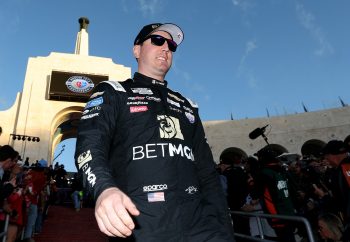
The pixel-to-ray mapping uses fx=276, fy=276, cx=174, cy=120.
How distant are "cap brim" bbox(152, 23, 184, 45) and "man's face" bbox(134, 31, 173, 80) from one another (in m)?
0.14

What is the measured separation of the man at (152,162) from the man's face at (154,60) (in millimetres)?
115

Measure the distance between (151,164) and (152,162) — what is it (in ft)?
0.04

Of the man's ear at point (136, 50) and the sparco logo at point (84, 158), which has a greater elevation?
the man's ear at point (136, 50)

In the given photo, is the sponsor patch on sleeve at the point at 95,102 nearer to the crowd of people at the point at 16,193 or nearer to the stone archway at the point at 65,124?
the crowd of people at the point at 16,193

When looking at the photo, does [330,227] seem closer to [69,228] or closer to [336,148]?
[336,148]

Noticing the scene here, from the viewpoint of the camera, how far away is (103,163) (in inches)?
47.1

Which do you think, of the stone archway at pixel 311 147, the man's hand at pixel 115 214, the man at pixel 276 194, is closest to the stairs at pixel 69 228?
the man at pixel 276 194

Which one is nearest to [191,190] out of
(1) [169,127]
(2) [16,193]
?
(1) [169,127]

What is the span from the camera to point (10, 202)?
471 cm

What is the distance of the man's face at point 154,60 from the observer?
6.47ft

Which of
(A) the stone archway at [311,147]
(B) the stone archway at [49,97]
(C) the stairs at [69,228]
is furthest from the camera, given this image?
(A) the stone archway at [311,147]

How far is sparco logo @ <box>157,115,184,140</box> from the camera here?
158cm

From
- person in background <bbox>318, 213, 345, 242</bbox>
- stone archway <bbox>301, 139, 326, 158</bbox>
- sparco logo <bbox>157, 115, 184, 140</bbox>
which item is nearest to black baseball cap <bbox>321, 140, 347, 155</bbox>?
person in background <bbox>318, 213, 345, 242</bbox>

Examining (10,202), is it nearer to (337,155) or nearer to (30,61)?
(337,155)
